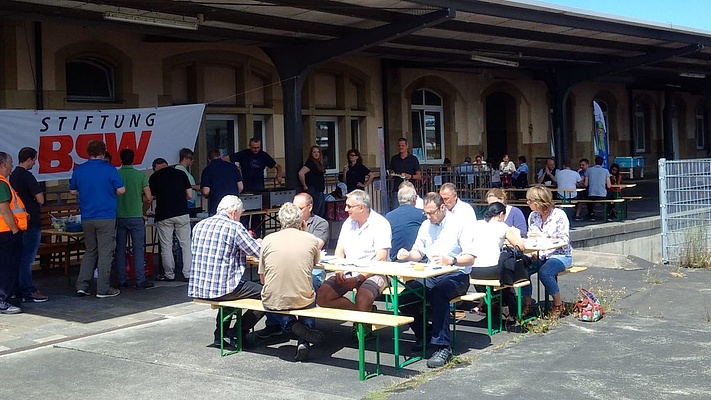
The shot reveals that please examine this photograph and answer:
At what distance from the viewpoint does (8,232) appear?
9.17m

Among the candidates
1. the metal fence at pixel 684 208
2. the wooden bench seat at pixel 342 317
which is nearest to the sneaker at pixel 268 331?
the wooden bench seat at pixel 342 317

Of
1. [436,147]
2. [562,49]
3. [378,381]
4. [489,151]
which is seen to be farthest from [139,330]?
[489,151]

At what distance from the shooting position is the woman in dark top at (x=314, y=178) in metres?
14.1

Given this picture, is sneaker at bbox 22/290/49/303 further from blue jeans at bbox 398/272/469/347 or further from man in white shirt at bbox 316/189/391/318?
blue jeans at bbox 398/272/469/347

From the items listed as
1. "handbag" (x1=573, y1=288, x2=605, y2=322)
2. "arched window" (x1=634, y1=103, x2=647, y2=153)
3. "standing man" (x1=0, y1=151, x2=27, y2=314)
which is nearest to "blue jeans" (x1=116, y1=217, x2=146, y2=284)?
"standing man" (x1=0, y1=151, x2=27, y2=314)

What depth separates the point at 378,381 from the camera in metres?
6.74

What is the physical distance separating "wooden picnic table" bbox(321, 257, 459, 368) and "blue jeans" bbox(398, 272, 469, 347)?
0.08 m

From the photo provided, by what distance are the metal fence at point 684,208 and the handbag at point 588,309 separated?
5776 millimetres

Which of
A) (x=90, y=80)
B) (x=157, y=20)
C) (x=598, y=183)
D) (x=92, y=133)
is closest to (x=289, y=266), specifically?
(x=157, y=20)

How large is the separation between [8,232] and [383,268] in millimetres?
4227

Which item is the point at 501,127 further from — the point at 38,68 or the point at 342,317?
the point at 342,317

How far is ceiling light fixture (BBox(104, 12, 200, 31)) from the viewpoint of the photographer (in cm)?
1075

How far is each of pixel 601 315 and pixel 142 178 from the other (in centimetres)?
552

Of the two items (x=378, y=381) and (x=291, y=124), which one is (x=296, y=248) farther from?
(x=291, y=124)
